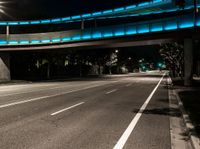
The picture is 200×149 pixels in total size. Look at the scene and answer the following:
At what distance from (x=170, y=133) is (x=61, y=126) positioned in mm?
3414

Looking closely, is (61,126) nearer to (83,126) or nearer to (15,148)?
(83,126)

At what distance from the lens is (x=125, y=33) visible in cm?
3834

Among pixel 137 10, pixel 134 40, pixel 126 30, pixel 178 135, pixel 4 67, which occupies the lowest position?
pixel 178 135

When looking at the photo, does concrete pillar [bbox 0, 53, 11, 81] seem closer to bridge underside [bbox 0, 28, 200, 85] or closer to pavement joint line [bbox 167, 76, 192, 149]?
bridge underside [bbox 0, 28, 200, 85]

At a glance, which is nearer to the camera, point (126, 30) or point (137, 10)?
point (126, 30)

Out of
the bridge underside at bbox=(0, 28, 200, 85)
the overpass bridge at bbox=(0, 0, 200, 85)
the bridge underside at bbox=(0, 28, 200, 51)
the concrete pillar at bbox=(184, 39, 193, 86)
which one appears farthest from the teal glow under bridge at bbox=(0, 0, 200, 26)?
the concrete pillar at bbox=(184, 39, 193, 86)

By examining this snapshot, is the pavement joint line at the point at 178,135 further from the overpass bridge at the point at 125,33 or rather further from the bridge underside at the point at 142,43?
the overpass bridge at the point at 125,33

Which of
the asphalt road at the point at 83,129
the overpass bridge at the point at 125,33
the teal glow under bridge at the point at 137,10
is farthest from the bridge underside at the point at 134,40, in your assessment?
the asphalt road at the point at 83,129

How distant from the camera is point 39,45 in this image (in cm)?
4544

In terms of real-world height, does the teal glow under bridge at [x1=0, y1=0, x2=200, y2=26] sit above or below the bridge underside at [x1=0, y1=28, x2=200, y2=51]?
above

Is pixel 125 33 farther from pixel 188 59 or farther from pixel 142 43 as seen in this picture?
pixel 188 59

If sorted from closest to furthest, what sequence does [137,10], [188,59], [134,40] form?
[188,59] < [134,40] < [137,10]

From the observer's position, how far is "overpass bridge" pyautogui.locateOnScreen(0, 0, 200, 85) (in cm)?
3325

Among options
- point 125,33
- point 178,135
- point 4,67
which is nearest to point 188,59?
point 125,33
